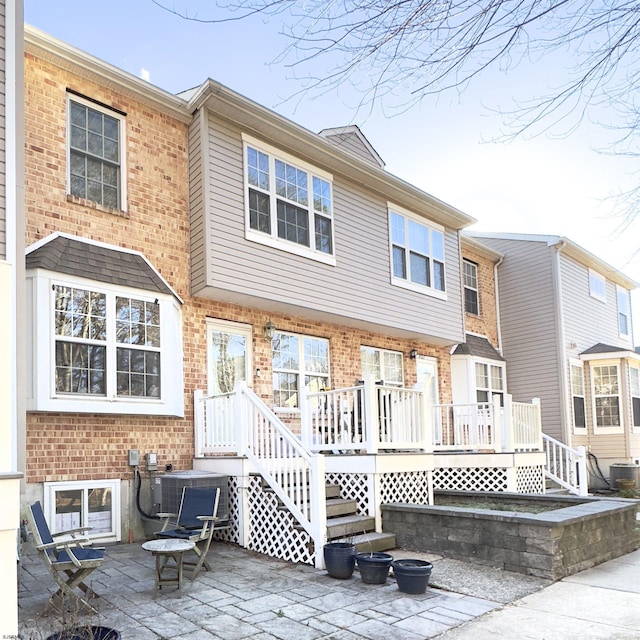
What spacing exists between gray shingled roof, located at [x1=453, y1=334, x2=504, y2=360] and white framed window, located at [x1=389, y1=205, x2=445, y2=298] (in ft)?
6.34

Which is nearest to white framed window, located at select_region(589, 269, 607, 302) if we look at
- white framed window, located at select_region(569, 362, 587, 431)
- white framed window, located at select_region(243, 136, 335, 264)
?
white framed window, located at select_region(569, 362, 587, 431)

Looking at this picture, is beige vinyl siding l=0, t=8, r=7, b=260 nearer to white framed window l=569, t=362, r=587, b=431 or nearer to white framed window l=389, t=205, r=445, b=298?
white framed window l=389, t=205, r=445, b=298

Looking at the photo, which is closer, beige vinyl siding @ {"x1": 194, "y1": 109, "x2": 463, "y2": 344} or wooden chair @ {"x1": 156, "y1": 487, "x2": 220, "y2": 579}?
wooden chair @ {"x1": 156, "y1": 487, "x2": 220, "y2": 579}

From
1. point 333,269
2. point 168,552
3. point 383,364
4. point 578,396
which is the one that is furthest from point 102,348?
point 578,396

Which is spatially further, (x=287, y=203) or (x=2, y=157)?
(x=287, y=203)

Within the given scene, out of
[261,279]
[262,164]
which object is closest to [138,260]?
[261,279]

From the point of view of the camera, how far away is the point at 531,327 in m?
17.2

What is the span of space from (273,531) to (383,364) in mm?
6149

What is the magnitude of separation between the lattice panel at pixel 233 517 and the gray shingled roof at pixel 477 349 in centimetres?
827

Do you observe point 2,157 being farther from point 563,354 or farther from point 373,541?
point 563,354

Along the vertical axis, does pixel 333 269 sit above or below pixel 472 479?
above

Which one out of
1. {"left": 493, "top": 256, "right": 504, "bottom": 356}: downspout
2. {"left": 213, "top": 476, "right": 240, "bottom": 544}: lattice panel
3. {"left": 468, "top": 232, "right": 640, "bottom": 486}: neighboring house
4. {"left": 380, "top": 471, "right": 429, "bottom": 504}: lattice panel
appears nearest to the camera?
{"left": 213, "top": 476, "right": 240, "bottom": 544}: lattice panel

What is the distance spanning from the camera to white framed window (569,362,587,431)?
1714cm

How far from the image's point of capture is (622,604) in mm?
5688
